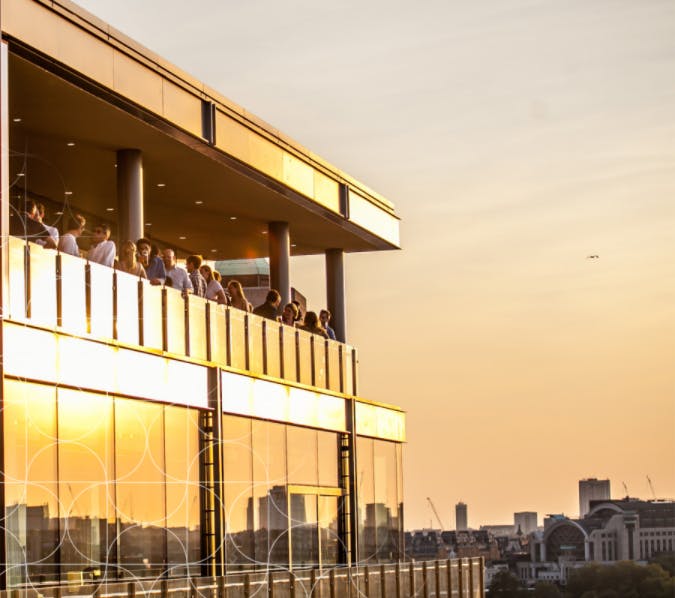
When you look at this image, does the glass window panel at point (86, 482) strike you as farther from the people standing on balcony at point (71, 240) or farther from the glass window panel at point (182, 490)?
the glass window panel at point (182, 490)

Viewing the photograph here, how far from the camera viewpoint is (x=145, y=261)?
32.9 meters

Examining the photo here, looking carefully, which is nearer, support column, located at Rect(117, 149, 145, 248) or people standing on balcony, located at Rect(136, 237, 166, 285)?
people standing on balcony, located at Rect(136, 237, 166, 285)

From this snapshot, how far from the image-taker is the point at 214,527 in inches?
1382

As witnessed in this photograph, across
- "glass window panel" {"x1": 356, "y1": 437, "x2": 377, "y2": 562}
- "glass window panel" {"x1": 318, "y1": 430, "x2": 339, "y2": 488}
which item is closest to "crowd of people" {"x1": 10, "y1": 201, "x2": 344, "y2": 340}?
"glass window panel" {"x1": 318, "y1": 430, "x2": 339, "y2": 488}

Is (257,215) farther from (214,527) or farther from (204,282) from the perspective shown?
(214,527)

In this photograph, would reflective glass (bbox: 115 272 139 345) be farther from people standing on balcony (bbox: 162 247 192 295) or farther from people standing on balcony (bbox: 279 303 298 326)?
people standing on balcony (bbox: 279 303 298 326)

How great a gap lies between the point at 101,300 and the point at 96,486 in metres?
3.01

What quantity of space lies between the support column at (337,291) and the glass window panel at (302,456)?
8.25 m

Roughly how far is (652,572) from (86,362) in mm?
66310

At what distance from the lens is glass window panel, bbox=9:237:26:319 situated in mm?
27781

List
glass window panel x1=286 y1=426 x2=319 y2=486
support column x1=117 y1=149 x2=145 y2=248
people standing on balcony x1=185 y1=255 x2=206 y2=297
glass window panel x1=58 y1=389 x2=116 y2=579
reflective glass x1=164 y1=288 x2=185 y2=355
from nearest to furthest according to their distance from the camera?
glass window panel x1=58 y1=389 x2=116 y2=579 → reflective glass x1=164 y1=288 x2=185 y2=355 → people standing on balcony x1=185 y1=255 x2=206 y2=297 → support column x1=117 y1=149 x2=145 y2=248 → glass window panel x1=286 y1=426 x2=319 y2=486

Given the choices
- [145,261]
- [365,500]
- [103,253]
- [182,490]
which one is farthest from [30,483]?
[365,500]

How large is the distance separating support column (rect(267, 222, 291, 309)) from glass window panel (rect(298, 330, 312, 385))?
11.6ft

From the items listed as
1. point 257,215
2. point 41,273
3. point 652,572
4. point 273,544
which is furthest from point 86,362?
point 652,572
